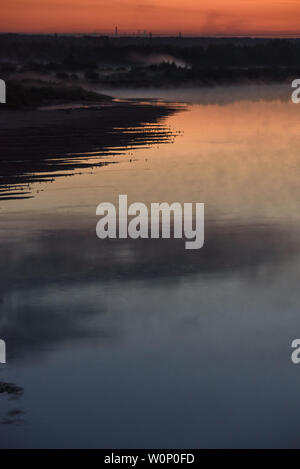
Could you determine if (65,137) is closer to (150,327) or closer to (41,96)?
(150,327)

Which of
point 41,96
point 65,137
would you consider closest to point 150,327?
point 65,137

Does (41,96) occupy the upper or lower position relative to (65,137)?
upper

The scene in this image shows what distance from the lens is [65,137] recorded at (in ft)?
134

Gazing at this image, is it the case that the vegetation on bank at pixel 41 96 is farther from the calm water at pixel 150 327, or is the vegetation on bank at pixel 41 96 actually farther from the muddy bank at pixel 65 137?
the calm water at pixel 150 327

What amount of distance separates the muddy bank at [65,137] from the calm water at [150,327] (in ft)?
14.5

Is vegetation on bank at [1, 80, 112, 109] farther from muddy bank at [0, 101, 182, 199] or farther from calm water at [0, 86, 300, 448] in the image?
calm water at [0, 86, 300, 448]

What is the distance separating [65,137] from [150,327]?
95.1 ft

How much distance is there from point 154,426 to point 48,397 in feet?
4.14

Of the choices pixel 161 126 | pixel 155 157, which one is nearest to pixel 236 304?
pixel 155 157

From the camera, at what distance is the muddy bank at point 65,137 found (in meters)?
28.7

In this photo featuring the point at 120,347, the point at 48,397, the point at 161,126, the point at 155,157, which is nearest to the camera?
the point at 48,397

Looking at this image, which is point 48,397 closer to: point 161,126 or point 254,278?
point 254,278

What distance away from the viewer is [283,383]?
10516mm
